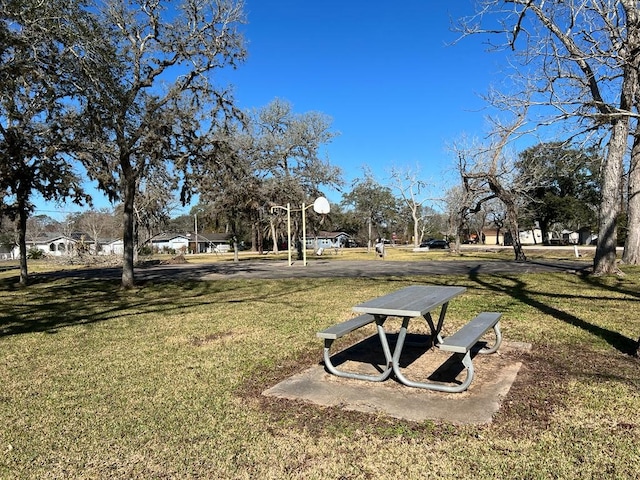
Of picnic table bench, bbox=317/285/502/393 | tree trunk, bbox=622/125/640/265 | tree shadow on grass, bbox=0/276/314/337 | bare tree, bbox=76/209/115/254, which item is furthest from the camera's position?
bare tree, bbox=76/209/115/254

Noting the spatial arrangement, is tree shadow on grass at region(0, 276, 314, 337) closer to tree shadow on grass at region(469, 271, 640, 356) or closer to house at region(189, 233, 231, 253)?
tree shadow on grass at region(469, 271, 640, 356)

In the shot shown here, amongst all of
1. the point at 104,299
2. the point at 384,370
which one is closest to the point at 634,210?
the point at 384,370

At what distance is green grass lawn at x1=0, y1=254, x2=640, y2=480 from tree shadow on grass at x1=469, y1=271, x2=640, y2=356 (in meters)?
0.05

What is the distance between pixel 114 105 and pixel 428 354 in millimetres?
9626

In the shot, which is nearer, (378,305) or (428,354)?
(378,305)

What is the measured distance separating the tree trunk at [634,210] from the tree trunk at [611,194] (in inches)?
116

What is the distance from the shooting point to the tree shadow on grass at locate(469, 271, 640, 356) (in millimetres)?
5559

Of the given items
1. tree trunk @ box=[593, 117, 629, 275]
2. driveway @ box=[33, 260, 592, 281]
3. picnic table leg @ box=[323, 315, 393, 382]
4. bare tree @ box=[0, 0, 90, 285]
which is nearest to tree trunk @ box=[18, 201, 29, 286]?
bare tree @ box=[0, 0, 90, 285]

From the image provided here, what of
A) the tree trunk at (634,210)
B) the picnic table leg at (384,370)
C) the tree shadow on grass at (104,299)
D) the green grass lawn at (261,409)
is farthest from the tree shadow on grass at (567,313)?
the tree shadow on grass at (104,299)

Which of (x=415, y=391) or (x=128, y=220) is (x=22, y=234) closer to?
(x=128, y=220)

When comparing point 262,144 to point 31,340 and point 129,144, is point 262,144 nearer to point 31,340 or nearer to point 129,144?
point 129,144

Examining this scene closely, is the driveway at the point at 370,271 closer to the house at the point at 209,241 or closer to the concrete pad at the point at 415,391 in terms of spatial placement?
the concrete pad at the point at 415,391

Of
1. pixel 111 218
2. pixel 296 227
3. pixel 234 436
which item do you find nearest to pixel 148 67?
pixel 234 436

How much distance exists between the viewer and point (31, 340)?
6.84 m
